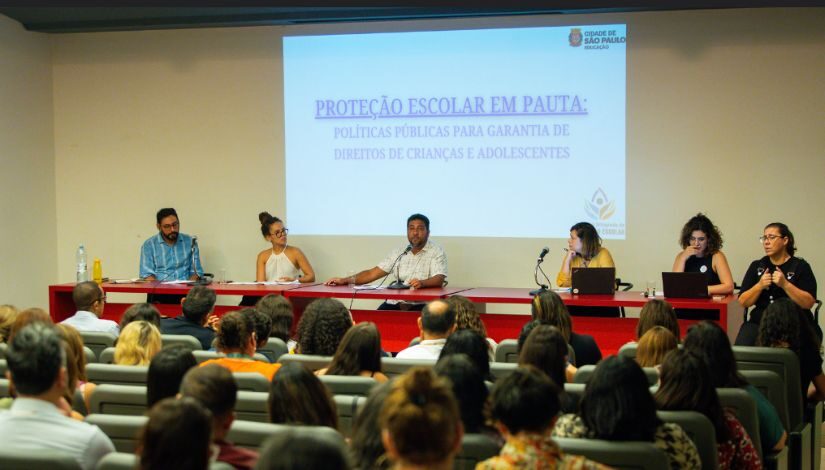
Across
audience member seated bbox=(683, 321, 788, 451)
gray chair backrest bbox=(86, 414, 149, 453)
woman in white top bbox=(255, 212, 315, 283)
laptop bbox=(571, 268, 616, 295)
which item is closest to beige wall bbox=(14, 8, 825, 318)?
woman in white top bbox=(255, 212, 315, 283)

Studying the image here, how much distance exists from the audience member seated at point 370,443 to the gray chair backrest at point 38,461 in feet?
2.27

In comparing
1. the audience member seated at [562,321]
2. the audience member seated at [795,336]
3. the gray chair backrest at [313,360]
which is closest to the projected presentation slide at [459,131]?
the audience member seated at [562,321]

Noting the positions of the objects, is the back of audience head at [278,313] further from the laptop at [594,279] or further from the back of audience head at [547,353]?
the laptop at [594,279]

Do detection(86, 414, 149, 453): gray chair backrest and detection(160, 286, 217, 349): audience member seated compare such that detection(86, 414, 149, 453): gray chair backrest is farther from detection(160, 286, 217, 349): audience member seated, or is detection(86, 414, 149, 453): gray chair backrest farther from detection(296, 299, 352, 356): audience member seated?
detection(160, 286, 217, 349): audience member seated

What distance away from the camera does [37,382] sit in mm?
2680

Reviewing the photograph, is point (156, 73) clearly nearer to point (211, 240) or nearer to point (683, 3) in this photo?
point (211, 240)

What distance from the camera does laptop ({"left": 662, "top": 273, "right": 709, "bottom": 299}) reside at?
6492 millimetres

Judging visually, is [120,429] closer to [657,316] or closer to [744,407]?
[744,407]

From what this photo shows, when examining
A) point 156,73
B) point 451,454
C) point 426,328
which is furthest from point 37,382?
point 156,73

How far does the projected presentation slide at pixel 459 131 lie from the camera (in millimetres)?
8172

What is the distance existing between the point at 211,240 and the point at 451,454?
7.73 meters

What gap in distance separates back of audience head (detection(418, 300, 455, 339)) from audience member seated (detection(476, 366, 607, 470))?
204 centimetres

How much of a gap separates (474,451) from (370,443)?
0.38 meters

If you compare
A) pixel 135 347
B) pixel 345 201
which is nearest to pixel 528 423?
pixel 135 347
